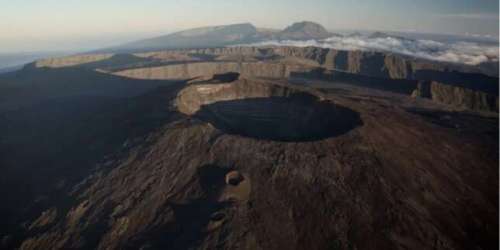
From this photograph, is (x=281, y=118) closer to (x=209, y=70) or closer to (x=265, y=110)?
(x=265, y=110)

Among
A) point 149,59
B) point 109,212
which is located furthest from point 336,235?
point 149,59

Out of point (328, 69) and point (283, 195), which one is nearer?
point (283, 195)

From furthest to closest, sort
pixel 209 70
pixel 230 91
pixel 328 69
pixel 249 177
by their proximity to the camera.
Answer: pixel 209 70 → pixel 328 69 → pixel 230 91 → pixel 249 177

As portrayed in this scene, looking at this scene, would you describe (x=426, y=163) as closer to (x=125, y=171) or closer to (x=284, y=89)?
(x=284, y=89)

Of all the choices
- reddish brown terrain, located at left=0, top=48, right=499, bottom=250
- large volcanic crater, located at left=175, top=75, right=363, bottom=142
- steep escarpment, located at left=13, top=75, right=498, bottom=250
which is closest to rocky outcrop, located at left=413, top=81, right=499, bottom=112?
reddish brown terrain, located at left=0, top=48, right=499, bottom=250

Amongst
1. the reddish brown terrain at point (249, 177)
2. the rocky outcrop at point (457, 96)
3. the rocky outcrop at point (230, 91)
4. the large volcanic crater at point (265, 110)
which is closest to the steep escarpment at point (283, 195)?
the reddish brown terrain at point (249, 177)

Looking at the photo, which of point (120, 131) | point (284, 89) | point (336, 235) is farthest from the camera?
point (284, 89)

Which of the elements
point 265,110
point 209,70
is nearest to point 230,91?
point 265,110
